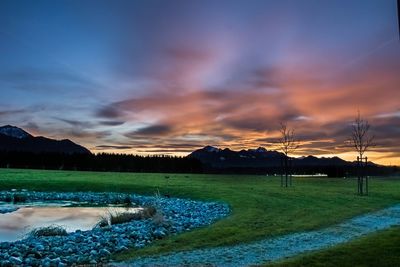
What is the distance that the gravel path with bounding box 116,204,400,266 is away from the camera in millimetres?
13172

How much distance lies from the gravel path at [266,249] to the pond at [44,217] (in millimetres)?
10245

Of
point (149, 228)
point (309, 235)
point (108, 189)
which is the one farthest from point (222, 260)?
point (108, 189)

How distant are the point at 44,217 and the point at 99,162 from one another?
83.3m

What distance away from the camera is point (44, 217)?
2822 centimetres

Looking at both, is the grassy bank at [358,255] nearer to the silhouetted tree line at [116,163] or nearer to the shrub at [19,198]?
the shrub at [19,198]

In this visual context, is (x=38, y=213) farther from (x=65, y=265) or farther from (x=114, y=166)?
(x=114, y=166)

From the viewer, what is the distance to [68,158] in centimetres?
10981

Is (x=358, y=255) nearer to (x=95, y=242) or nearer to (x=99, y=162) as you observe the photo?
(x=95, y=242)

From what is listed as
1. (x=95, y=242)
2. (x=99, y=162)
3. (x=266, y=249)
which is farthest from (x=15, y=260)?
(x=99, y=162)

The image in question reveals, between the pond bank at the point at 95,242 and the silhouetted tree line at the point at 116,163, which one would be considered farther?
the silhouetted tree line at the point at 116,163

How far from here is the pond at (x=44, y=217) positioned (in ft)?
76.8

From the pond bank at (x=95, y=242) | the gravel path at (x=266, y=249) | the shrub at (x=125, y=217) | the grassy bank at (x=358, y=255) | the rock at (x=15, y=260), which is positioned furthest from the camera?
the shrub at (x=125, y=217)

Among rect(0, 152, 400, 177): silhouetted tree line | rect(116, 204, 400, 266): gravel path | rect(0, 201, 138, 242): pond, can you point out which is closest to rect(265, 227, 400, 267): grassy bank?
rect(116, 204, 400, 266): gravel path

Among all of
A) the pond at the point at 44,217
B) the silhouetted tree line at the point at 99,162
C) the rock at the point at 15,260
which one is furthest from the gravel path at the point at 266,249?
the silhouetted tree line at the point at 99,162
